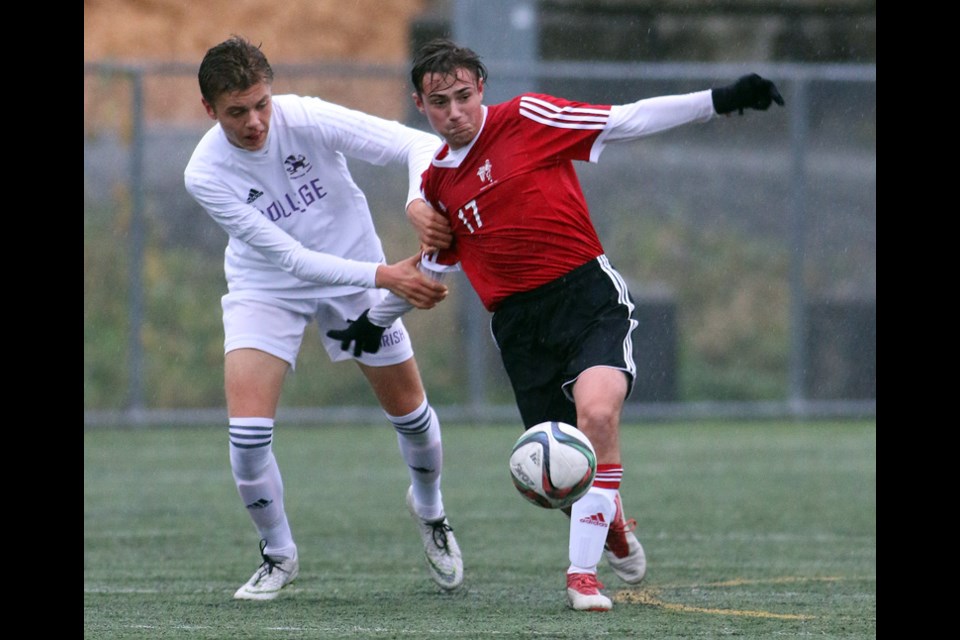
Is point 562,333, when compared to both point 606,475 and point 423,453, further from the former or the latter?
point 423,453

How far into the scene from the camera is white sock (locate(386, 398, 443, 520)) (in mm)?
6195

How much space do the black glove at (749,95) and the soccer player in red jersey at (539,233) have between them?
0.06 metres

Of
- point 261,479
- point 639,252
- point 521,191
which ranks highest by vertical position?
point 639,252

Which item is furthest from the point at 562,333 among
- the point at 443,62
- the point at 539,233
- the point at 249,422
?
the point at 249,422

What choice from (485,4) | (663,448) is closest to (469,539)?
(663,448)

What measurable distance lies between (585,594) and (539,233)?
130cm

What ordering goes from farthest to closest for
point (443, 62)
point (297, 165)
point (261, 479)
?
point (297, 165) → point (261, 479) → point (443, 62)

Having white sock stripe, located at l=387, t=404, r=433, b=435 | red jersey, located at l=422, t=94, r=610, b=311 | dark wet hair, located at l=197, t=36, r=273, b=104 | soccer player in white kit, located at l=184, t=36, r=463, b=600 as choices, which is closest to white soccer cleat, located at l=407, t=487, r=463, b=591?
soccer player in white kit, located at l=184, t=36, r=463, b=600

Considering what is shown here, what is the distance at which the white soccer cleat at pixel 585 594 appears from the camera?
524 cm

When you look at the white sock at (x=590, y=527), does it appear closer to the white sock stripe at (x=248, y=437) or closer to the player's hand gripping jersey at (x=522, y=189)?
the player's hand gripping jersey at (x=522, y=189)

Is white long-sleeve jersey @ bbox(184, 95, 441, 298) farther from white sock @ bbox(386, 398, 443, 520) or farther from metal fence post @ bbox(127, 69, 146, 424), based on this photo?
metal fence post @ bbox(127, 69, 146, 424)

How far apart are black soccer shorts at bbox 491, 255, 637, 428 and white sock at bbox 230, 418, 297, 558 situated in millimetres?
979

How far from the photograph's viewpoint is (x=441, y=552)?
6023 millimetres

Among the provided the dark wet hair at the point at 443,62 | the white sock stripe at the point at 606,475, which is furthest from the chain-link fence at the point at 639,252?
the white sock stripe at the point at 606,475
